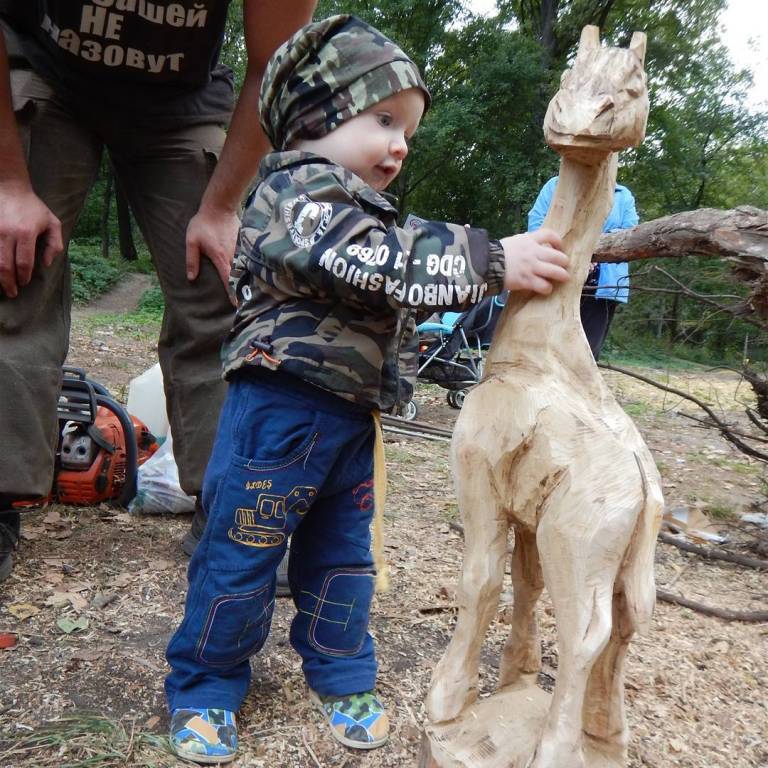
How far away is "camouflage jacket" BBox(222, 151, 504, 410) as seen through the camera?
1.33 meters

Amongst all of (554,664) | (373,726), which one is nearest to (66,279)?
(373,726)

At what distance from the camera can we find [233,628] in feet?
5.31

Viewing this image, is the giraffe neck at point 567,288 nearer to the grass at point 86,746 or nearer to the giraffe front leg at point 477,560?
the giraffe front leg at point 477,560

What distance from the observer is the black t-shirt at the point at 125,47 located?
2078 mm

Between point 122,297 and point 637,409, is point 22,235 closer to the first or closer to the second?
point 637,409

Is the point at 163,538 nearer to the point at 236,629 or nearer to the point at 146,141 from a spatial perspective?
the point at 236,629

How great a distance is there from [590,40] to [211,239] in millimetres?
1401

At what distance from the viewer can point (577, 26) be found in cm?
1554

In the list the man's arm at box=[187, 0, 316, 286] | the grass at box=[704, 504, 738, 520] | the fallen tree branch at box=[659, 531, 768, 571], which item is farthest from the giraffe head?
the grass at box=[704, 504, 738, 520]

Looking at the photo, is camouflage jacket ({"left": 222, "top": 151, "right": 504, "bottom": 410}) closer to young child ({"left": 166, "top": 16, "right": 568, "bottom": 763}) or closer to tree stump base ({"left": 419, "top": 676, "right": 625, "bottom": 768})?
young child ({"left": 166, "top": 16, "right": 568, "bottom": 763})

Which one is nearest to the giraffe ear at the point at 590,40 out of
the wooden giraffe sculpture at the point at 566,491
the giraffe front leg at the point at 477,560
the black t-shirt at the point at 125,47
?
the wooden giraffe sculpture at the point at 566,491

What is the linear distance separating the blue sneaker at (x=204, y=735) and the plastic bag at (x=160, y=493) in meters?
1.37

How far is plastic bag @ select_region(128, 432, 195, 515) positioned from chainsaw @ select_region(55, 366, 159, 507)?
0.16ft

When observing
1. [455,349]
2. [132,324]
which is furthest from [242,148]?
[132,324]
